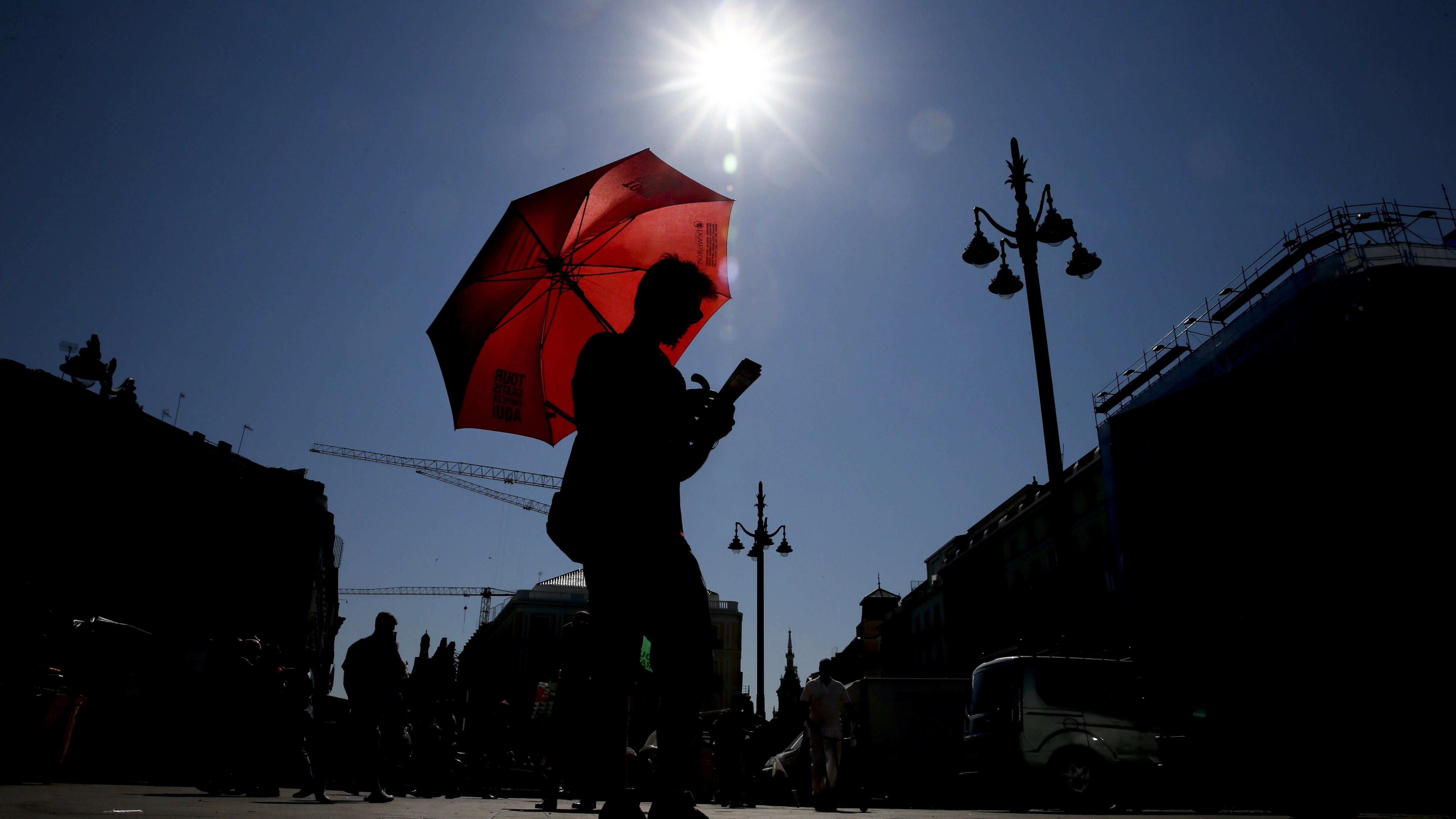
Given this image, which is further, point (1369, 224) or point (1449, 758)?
point (1369, 224)

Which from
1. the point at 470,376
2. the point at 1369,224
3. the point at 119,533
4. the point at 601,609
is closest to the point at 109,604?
the point at 119,533

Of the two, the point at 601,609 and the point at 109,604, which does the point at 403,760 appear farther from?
the point at 109,604

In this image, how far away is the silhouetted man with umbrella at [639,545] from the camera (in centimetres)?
215

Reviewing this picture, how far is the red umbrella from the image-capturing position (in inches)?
177

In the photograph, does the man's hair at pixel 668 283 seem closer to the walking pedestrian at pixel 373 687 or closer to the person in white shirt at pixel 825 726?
the walking pedestrian at pixel 373 687

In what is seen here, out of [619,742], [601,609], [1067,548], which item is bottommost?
[619,742]

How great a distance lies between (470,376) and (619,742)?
2831 mm

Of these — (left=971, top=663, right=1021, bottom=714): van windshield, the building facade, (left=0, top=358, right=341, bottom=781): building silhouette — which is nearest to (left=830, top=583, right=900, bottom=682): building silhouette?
the building facade

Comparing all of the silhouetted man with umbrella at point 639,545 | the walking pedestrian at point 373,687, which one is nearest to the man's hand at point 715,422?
the silhouetted man with umbrella at point 639,545

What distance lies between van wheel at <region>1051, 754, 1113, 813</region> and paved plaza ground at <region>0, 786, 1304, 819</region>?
1.74 m

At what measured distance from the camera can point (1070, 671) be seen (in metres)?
9.28

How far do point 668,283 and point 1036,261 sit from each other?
7.57 metres

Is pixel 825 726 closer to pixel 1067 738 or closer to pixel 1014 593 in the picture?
pixel 1067 738

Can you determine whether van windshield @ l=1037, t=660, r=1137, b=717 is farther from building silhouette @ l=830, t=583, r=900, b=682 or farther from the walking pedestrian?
building silhouette @ l=830, t=583, r=900, b=682
